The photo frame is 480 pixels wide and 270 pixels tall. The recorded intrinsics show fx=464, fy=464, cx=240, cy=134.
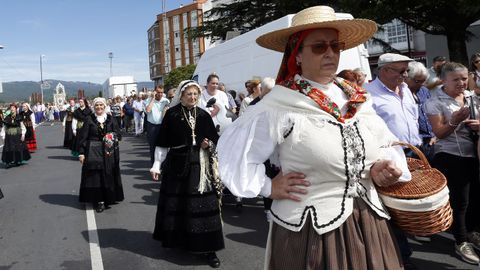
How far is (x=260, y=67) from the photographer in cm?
991

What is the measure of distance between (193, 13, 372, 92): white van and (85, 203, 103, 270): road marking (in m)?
4.01

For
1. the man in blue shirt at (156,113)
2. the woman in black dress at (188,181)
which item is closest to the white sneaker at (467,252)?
the woman in black dress at (188,181)

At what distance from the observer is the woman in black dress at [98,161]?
7.37m

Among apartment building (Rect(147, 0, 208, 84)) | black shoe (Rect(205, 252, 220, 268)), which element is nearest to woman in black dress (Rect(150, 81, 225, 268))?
black shoe (Rect(205, 252, 220, 268))

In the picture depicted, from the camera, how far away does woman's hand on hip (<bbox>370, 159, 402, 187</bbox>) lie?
2.00 m

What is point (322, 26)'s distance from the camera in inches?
84.8

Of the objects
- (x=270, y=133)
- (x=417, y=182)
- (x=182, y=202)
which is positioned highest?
(x=270, y=133)

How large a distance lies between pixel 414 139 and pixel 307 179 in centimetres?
269

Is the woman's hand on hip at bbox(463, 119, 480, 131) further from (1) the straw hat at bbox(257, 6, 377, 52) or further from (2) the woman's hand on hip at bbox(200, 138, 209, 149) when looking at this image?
(2) the woman's hand on hip at bbox(200, 138, 209, 149)

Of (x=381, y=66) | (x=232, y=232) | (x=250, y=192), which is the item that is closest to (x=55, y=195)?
(x=232, y=232)

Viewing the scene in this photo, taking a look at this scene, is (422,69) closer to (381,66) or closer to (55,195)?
(381,66)

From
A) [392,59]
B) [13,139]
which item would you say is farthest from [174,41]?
[392,59]

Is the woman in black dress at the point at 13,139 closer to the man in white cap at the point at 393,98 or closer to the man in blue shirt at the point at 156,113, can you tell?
the man in blue shirt at the point at 156,113

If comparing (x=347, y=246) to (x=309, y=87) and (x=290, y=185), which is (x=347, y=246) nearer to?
(x=290, y=185)
